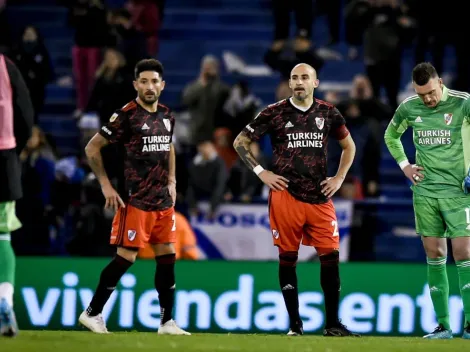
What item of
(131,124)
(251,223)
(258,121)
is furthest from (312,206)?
(251,223)

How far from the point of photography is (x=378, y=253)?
16.1 meters

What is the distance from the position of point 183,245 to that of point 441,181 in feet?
15.1

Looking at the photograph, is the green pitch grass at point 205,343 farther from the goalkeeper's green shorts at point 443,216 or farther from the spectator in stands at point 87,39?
the spectator in stands at point 87,39

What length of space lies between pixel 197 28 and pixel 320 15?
2221mm

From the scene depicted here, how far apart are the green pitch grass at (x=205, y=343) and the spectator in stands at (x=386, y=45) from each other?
8.29 meters

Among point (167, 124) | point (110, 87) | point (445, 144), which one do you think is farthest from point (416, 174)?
point (110, 87)

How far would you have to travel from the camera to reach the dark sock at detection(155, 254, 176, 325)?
10.9 meters

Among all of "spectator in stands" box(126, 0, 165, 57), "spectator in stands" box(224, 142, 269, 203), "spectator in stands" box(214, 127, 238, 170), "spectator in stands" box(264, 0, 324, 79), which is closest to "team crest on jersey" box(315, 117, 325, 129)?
"spectator in stands" box(224, 142, 269, 203)

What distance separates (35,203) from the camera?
16109 millimetres

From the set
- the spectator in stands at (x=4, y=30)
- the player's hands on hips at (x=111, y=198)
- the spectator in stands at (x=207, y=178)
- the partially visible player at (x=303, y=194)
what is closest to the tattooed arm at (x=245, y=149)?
the partially visible player at (x=303, y=194)

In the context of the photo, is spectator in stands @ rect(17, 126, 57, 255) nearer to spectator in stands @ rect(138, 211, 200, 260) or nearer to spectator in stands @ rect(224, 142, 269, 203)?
spectator in stands @ rect(138, 211, 200, 260)

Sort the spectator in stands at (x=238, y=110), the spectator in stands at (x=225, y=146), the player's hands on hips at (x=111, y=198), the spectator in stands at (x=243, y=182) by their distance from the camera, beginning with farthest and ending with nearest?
1. the spectator in stands at (x=238, y=110)
2. the spectator in stands at (x=225, y=146)
3. the spectator in stands at (x=243, y=182)
4. the player's hands on hips at (x=111, y=198)

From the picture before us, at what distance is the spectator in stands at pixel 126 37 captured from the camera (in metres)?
19.0

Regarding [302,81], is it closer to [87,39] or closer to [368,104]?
[368,104]
